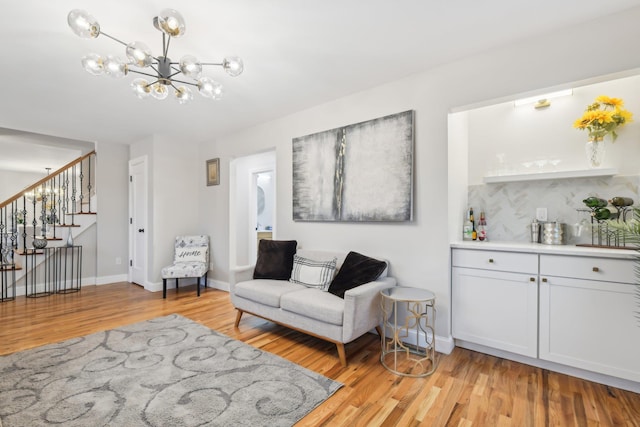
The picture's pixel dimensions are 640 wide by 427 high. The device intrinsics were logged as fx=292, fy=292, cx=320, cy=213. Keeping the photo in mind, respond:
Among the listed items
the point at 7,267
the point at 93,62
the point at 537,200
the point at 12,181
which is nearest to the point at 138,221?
the point at 7,267

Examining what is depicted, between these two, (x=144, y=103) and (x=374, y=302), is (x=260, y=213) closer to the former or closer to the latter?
(x=144, y=103)

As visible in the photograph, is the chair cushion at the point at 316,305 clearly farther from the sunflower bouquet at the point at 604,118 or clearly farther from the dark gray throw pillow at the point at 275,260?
the sunflower bouquet at the point at 604,118

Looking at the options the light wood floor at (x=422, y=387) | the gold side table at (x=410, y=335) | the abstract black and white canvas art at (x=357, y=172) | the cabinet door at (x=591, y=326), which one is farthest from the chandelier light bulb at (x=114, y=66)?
the cabinet door at (x=591, y=326)

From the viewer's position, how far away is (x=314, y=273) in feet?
9.55

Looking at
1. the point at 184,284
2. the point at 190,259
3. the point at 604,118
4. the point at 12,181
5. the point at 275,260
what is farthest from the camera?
the point at 12,181

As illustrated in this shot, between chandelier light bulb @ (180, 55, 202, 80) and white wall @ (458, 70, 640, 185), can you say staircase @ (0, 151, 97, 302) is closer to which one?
chandelier light bulb @ (180, 55, 202, 80)

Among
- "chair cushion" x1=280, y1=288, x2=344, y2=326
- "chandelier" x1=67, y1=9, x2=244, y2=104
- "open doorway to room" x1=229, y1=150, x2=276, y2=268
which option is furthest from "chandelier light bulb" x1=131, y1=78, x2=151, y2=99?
"open doorway to room" x1=229, y1=150, x2=276, y2=268

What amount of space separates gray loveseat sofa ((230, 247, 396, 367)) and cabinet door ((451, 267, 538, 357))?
588 mm

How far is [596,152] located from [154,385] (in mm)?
3674

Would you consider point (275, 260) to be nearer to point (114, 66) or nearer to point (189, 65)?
point (189, 65)

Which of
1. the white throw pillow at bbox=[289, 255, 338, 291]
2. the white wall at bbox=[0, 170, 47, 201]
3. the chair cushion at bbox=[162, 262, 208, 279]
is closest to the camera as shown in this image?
the white throw pillow at bbox=[289, 255, 338, 291]

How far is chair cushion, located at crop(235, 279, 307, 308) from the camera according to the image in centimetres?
270

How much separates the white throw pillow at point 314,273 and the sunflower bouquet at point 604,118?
2369 mm

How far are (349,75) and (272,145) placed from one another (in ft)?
5.05
